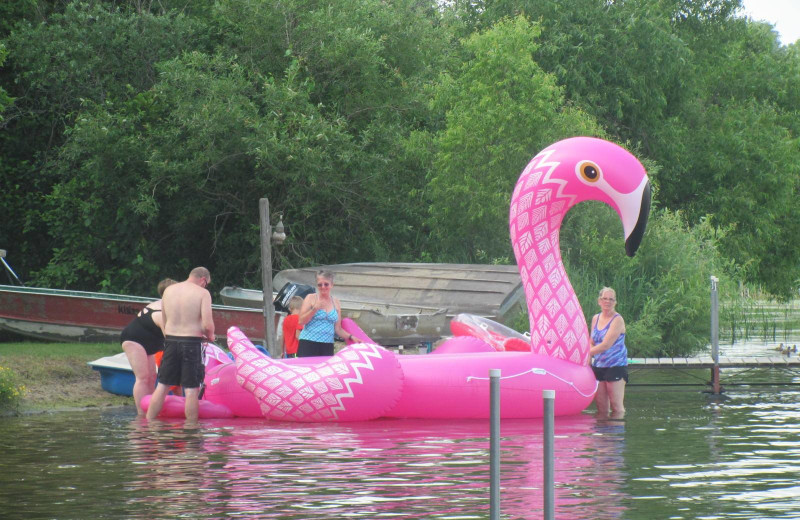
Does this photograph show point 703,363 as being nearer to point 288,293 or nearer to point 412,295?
point 412,295

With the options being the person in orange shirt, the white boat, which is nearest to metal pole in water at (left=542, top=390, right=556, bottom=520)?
the person in orange shirt

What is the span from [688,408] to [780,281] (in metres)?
22.2

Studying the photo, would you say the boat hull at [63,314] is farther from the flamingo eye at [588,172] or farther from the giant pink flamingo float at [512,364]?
the flamingo eye at [588,172]

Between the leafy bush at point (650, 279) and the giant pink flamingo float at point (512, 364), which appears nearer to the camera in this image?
the giant pink flamingo float at point (512, 364)

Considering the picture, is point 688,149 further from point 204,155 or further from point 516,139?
point 204,155

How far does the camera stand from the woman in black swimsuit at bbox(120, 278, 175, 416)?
1427 centimetres

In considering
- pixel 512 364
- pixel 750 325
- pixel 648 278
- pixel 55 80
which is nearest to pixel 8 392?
pixel 512 364

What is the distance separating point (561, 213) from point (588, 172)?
0.66m

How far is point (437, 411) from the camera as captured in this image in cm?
1401

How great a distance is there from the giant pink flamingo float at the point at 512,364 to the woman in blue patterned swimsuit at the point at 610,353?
0.75ft

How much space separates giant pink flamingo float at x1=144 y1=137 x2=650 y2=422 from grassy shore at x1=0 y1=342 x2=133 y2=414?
2.28 meters

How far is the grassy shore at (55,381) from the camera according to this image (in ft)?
51.1

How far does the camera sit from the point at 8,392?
47.7 ft

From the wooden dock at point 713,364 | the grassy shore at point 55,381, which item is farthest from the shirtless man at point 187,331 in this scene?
the wooden dock at point 713,364
